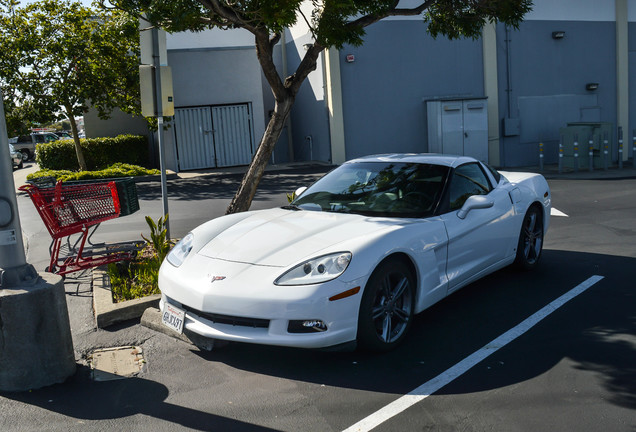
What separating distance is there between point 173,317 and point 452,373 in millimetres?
2040

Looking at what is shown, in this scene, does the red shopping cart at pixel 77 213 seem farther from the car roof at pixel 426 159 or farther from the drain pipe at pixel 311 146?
the drain pipe at pixel 311 146

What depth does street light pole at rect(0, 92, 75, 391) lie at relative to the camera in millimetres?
4258

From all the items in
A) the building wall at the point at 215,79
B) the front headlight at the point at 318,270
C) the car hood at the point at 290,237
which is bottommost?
the front headlight at the point at 318,270

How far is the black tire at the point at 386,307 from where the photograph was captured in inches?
176

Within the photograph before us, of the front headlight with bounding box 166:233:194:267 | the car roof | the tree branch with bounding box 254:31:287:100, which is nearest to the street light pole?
the front headlight with bounding box 166:233:194:267

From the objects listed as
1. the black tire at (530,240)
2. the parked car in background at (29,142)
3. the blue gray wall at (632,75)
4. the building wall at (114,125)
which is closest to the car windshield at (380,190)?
the black tire at (530,240)

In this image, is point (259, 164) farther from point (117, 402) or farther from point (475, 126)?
point (475, 126)

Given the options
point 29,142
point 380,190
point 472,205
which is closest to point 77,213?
point 380,190

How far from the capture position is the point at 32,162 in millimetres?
37344

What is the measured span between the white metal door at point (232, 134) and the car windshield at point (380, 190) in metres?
16.0

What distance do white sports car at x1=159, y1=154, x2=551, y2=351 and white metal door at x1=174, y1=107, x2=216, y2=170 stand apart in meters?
15.6

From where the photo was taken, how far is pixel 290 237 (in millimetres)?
4902

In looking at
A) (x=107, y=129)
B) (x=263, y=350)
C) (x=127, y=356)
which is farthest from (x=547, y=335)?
(x=107, y=129)

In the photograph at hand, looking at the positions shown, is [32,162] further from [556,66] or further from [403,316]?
[403,316]
